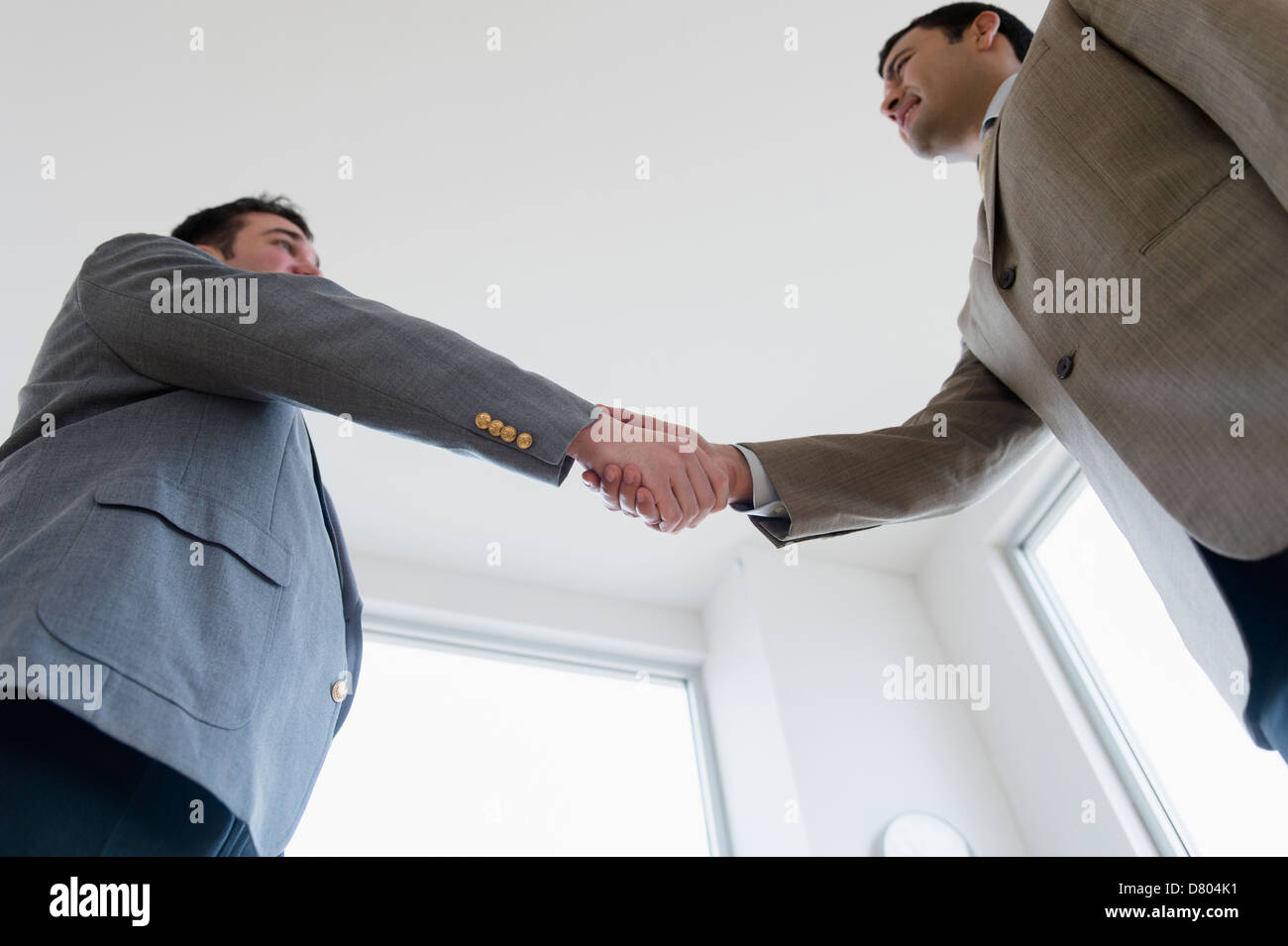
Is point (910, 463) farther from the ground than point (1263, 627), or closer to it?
farther from the ground

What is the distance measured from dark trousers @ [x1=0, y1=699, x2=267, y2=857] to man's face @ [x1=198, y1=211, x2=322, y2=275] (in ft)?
3.14

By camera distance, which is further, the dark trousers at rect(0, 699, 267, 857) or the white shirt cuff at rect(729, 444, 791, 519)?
the white shirt cuff at rect(729, 444, 791, 519)

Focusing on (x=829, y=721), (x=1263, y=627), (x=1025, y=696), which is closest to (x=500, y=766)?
(x=829, y=721)

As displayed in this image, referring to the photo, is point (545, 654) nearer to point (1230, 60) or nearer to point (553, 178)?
point (553, 178)

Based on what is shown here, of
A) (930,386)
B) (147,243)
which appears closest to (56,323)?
(147,243)

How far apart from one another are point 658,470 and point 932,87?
3.21 ft

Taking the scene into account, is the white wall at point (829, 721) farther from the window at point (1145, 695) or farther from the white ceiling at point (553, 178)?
the white ceiling at point (553, 178)

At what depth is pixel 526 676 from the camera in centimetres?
348

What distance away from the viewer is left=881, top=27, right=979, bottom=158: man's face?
1.62 metres

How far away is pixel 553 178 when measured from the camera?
2.50m

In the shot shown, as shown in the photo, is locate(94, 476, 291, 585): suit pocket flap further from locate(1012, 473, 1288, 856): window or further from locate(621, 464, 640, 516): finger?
locate(1012, 473, 1288, 856): window

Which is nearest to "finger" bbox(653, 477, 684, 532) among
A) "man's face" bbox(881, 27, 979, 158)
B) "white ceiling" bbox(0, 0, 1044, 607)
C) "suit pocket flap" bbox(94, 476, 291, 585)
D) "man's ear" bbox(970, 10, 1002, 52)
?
"suit pocket flap" bbox(94, 476, 291, 585)
